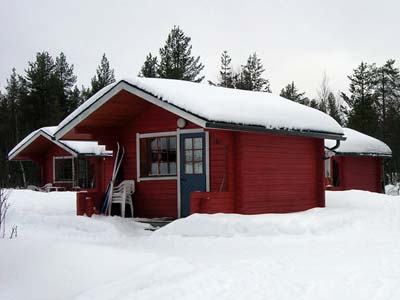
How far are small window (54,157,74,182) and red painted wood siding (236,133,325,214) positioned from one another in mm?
15368

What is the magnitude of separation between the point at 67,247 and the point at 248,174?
17.4ft

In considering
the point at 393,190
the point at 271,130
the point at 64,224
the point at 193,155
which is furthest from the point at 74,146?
the point at 393,190

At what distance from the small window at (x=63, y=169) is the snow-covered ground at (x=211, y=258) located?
14.3 m

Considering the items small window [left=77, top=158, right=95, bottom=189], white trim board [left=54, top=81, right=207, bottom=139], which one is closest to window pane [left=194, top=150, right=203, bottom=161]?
white trim board [left=54, top=81, right=207, bottom=139]

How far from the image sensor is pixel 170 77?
1430 inches

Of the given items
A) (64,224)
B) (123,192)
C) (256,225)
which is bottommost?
(64,224)

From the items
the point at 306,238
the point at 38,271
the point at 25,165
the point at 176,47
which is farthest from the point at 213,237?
the point at 25,165

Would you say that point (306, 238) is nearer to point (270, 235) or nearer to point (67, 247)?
point (270, 235)

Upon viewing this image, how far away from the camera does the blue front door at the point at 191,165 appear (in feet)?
44.6

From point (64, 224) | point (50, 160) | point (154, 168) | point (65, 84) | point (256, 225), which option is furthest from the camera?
point (65, 84)

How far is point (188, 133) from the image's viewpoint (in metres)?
13.8

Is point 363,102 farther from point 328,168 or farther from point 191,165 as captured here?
point 191,165

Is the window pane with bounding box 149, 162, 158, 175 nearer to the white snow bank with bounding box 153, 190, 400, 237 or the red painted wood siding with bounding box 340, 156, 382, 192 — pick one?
the white snow bank with bounding box 153, 190, 400, 237

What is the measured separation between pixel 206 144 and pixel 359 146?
1502cm
